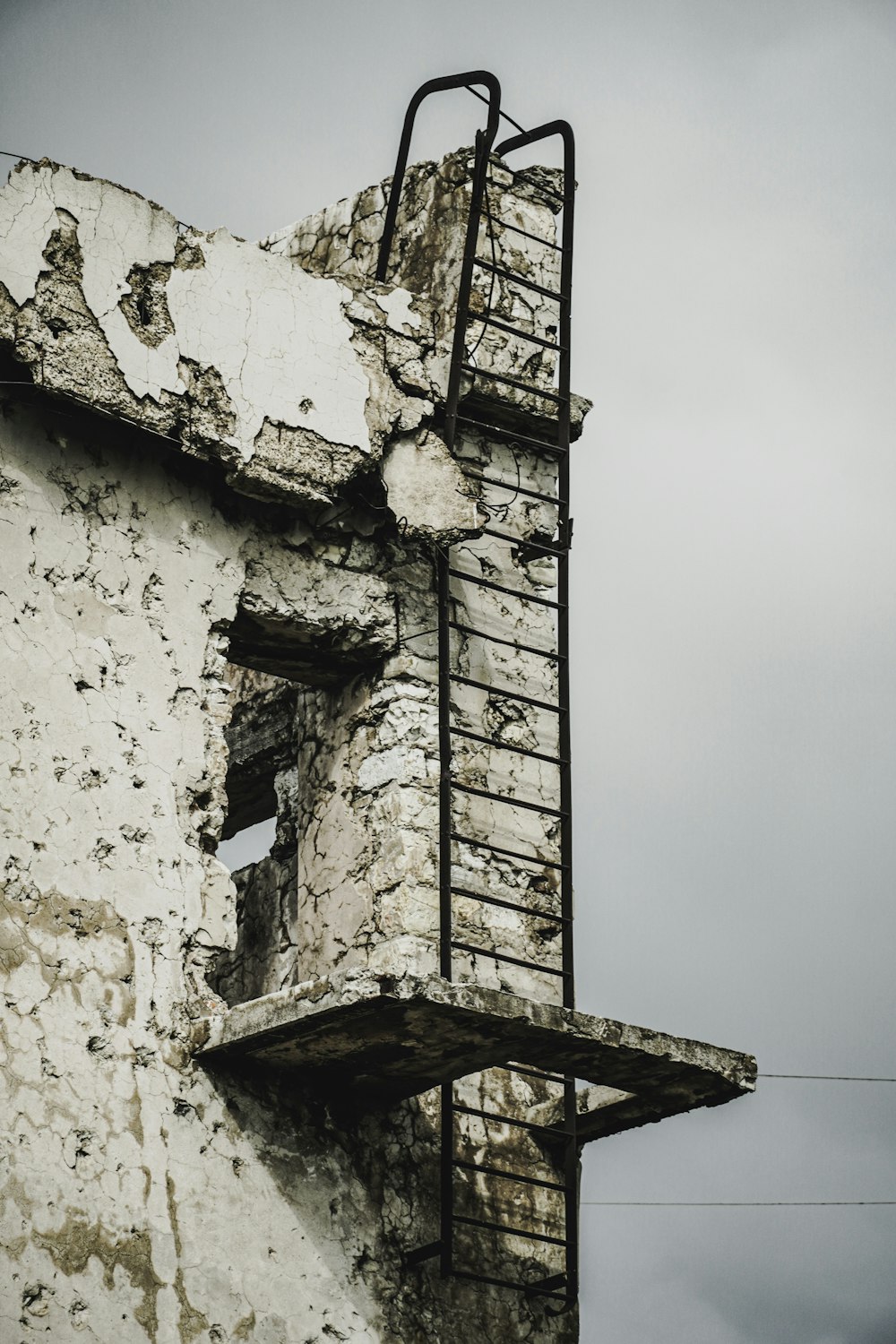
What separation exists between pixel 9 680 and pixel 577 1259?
8.90ft

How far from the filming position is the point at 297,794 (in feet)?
24.1

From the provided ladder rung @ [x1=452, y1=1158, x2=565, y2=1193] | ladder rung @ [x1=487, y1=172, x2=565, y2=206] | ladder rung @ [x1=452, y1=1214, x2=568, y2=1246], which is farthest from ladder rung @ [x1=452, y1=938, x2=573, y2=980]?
ladder rung @ [x1=487, y1=172, x2=565, y2=206]

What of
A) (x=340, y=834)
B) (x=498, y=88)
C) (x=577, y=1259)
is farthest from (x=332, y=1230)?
(x=498, y=88)

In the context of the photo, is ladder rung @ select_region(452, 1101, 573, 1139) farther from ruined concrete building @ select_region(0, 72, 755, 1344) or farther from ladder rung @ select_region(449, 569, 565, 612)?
ladder rung @ select_region(449, 569, 565, 612)

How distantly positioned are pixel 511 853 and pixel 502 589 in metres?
0.97

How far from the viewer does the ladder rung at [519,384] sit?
7164 millimetres

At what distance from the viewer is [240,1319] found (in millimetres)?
5664

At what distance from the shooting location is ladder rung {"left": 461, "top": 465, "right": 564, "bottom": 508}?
7.23 meters

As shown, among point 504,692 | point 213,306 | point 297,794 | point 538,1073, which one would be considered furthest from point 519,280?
point 538,1073

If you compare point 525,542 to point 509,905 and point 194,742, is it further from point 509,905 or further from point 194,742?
point 194,742

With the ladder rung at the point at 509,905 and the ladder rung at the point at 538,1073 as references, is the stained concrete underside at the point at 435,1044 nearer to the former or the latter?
the ladder rung at the point at 538,1073

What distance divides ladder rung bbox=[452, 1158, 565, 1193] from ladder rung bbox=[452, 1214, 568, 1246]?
15cm

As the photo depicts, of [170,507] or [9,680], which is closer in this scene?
[9,680]

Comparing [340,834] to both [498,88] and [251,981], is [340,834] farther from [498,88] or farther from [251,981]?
[498,88]
